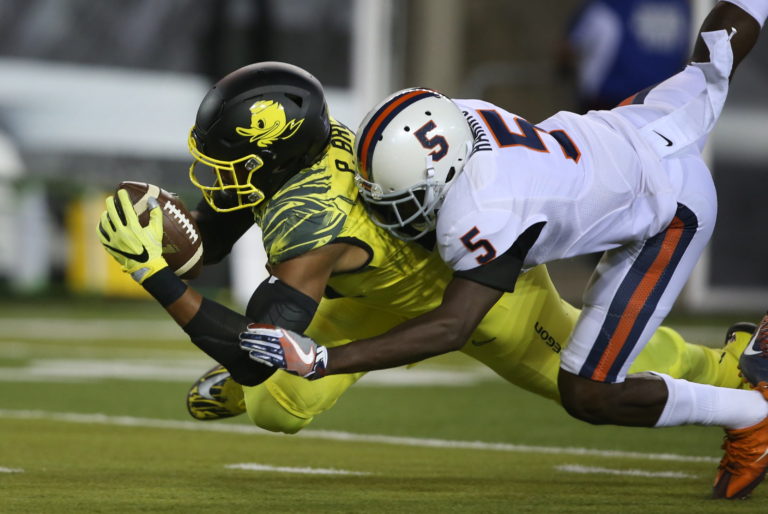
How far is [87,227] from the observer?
1102 cm

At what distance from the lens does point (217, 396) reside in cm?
422

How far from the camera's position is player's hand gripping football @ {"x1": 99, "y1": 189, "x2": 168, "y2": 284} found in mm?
3477

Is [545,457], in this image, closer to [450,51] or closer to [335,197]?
[335,197]

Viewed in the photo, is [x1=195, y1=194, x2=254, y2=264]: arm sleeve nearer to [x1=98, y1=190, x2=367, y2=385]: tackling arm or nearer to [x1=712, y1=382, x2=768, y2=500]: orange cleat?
[x1=98, y1=190, x2=367, y2=385]: tackling arm

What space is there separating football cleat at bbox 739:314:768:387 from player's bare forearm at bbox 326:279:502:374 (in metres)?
0.91

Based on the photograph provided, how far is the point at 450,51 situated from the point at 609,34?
1.87 metres

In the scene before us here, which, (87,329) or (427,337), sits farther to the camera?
(87,329)

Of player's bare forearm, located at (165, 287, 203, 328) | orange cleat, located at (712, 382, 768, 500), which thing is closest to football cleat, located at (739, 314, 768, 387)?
orange cleat, located at (712, 382, 768, 500)

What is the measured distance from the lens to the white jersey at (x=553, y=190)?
341 centimetres

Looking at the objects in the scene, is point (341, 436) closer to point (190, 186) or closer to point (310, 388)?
point (310, 388)

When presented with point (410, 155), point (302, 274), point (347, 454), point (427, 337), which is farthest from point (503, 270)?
point (347, 454)

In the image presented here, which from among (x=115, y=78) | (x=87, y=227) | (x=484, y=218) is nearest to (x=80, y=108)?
(x=115, y=78)

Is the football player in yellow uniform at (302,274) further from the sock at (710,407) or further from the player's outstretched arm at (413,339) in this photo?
the sock at (710,407)

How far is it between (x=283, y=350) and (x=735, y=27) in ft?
5.83
